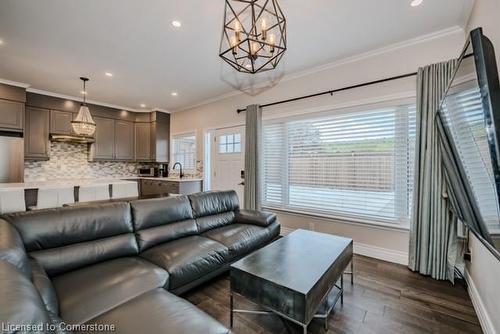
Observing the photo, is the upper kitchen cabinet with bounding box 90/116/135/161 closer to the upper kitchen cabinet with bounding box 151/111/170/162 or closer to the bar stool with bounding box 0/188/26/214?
the upper kitchen cabinet with bounding box 151/111/170/162

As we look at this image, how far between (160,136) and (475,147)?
6169 millimetres

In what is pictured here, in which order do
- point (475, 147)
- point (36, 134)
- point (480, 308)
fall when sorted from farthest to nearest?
point (36, 134) → point (480, 308) → point (475, 147)

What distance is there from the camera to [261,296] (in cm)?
158

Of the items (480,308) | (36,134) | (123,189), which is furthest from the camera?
(36,134)

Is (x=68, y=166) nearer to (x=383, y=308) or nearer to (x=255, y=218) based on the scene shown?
(x=255, y=218)

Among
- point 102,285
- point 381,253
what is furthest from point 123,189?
point 381,253

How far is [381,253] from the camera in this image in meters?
3.08

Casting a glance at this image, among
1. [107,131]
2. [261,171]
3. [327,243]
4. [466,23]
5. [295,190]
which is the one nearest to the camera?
[327,243]

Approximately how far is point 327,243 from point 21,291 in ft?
6.96

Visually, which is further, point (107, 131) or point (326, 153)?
→ point (107, 131)

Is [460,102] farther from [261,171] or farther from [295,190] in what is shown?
[261,171]

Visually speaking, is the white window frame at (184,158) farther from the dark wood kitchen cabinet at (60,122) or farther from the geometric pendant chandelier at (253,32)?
the geometric pendant chandelier at (253,32)

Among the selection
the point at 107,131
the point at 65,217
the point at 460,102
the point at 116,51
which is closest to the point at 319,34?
the point at 460,102

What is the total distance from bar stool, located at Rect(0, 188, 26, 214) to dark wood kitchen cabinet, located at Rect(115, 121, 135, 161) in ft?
10.2
